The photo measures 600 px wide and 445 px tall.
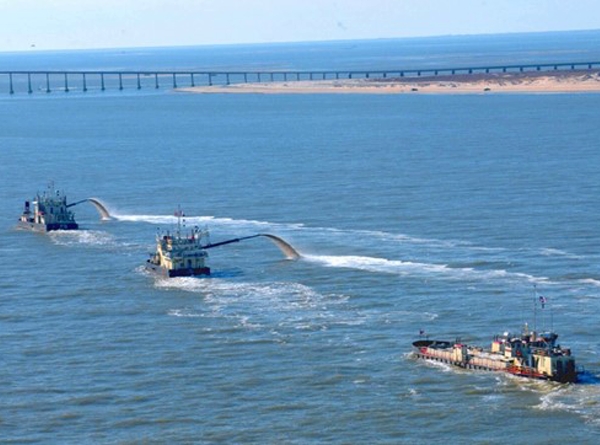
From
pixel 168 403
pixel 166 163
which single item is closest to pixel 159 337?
pixel 168 403

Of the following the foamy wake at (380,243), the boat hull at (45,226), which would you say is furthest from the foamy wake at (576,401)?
the boat hull at (45,226)

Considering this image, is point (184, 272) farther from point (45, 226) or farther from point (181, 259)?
point (45, 226)

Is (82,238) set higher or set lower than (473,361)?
higher

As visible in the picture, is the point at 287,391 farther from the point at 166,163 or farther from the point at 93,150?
the point at 93,150

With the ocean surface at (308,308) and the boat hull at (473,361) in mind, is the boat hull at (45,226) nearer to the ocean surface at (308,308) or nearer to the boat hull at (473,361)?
the ocean surface at (308,308)

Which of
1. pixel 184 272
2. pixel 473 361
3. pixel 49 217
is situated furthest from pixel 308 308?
pixel 49 217

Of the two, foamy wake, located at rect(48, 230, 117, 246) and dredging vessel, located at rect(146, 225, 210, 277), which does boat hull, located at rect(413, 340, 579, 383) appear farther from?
foamy wake, located at rect(48, 230, 117, 246)

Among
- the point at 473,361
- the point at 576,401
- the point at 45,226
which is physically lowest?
the point at 576,401

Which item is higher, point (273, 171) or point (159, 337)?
point (273, 171)
